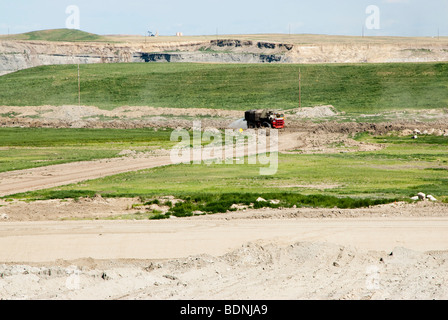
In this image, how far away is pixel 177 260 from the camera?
17.6m

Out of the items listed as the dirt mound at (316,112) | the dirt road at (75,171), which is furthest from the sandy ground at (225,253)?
the dirt mound at (316,112)

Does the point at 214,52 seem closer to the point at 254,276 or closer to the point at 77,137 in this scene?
the point at 77,137

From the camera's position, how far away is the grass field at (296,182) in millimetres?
26750

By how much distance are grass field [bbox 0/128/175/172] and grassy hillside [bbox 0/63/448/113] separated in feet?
82.3

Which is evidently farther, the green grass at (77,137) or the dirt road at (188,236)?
the green grass at (77,137)

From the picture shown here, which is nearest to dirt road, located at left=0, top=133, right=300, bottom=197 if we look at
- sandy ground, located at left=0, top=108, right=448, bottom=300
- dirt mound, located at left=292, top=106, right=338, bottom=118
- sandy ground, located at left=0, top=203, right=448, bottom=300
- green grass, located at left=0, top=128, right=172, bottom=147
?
sandy ground, located at left=0, top=108, right=448, bottom=300

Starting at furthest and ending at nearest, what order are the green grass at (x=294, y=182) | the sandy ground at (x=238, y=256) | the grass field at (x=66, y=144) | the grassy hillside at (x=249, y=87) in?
the grassy hillside at (x=249, y=87) → the grass field at (x=66, y=144) → the green grass at (x=294, y=182) → the sandy ground at (x=238, y=256)

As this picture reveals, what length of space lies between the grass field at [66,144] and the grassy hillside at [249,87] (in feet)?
82.3

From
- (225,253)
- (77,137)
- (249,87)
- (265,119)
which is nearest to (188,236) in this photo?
(225,253)

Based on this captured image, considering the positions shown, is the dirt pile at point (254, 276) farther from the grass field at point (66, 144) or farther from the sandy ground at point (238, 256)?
the grass field at point (66, 144)

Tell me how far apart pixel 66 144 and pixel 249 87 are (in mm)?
51659

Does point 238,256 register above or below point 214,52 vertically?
below

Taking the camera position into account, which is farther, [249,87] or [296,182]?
[249,87]

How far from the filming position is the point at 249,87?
100812 mm
